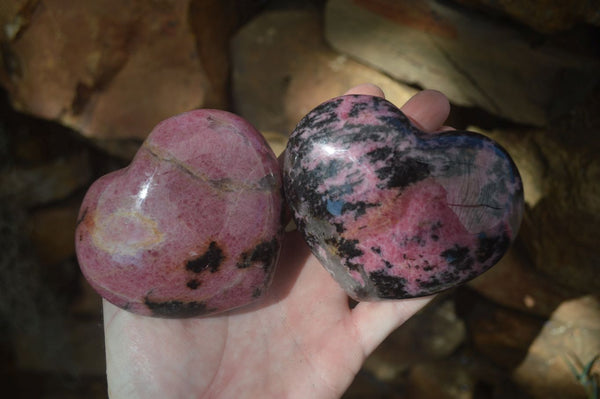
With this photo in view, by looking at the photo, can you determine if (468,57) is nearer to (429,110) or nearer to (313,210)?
(429,110)

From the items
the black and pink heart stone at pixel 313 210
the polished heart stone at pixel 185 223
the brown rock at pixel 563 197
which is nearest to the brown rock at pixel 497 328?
the brown rock at pixel 563 197

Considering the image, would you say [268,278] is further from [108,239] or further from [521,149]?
[521,149]

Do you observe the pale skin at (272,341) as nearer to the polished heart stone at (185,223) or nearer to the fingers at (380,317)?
the fingers at (380,317)

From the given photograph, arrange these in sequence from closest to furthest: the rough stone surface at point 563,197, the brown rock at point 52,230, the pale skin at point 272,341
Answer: the pale skin at point 272,341
the rough stone surface at point 563,197
the brown rock at point 52,230

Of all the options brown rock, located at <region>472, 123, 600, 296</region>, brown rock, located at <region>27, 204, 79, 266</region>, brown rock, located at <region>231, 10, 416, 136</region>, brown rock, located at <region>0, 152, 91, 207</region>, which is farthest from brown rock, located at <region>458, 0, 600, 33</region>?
brown rock, located at <region>27, 204, 79, 266</region>

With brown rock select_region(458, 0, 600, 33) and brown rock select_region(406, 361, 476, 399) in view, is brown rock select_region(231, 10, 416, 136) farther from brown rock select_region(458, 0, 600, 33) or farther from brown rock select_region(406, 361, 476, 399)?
brown rock select_region(406, 361, 476, 399)

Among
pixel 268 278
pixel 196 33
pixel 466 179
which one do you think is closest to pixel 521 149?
pixel 466 179

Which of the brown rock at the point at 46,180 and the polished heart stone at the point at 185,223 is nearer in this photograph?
the polished heart stone at the point at 185,223

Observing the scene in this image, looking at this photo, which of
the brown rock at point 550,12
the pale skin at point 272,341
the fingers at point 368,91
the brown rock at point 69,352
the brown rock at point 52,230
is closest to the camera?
the pale skin at point 272,341

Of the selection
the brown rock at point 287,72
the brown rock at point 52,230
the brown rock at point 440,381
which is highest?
the brown rock at point 287,72
